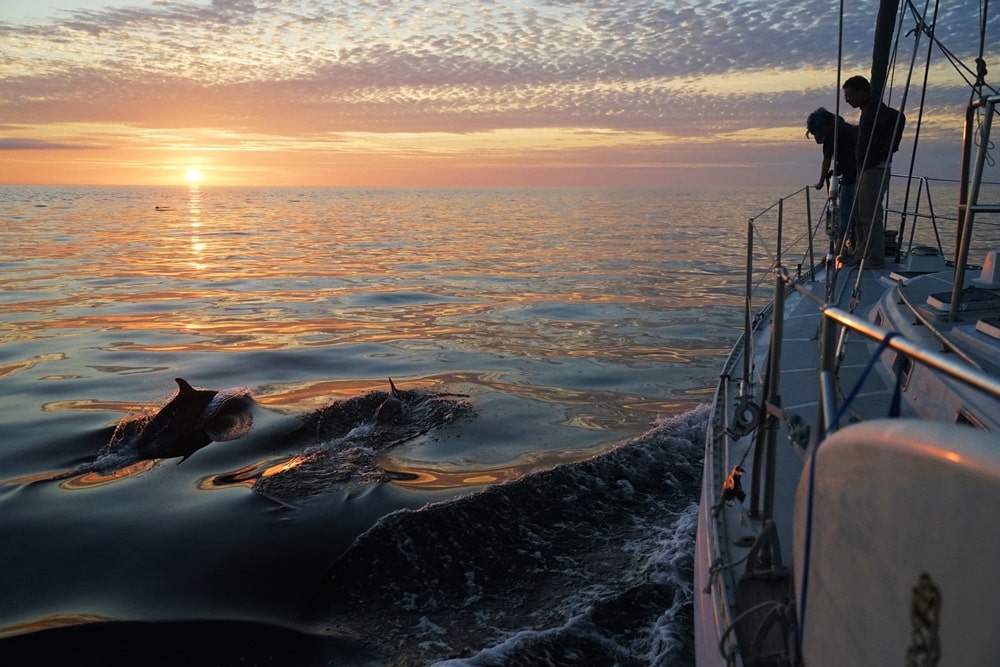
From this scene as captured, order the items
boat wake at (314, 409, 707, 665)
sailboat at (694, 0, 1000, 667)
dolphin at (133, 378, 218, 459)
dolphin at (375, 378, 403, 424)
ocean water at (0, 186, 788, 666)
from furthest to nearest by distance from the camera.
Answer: dolphin at (375, 378, 403, 424)
dolphin at (133, 378, 218, 459)
ocean water at (0, 186, 788, 666)
boat wake at (314, 409, 707, 665)
sailboat at (694, 0, 1000, 667)

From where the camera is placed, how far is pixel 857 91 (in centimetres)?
896

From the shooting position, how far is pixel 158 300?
18797 mm

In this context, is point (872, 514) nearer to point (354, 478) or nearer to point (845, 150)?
point (354, 478)

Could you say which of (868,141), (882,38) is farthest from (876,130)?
(882,38)

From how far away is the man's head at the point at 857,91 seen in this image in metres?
8.89

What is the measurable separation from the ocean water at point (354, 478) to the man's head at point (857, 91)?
414 centimetres

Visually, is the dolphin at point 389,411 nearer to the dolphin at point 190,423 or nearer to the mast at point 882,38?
the dolphin at point 190,423

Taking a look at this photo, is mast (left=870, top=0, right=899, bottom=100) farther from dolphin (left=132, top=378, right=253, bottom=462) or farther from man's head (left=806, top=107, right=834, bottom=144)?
dolphin (left=132, top=378, right=253, bottom=462)

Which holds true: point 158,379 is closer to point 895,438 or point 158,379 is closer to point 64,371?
point 64,371

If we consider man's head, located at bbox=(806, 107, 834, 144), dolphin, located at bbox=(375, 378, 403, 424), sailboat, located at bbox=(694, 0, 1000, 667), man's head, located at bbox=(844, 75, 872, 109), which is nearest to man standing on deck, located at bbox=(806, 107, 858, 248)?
man's head, located at bbox=(806, 107, 834, 144)

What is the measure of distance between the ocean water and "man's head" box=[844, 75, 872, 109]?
163 inches

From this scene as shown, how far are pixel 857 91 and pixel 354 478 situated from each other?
724 cm

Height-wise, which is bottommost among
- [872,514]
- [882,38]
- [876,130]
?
[872,514]

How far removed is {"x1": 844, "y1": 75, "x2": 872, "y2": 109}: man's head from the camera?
29.2 ft
